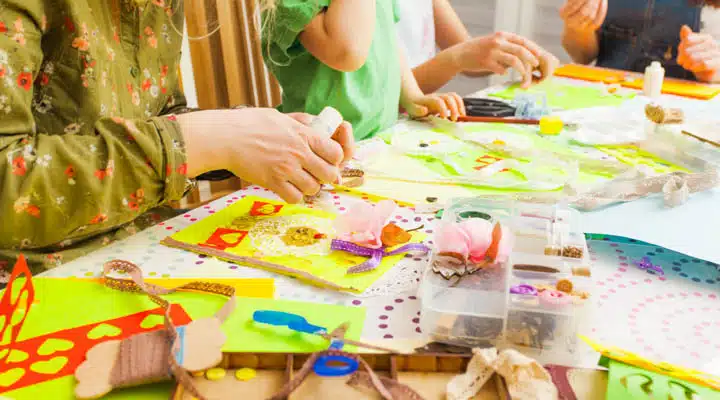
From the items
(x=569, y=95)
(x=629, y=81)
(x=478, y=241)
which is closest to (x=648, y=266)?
(x=478, y=241)

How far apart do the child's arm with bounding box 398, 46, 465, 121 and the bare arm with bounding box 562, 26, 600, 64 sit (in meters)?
0.57

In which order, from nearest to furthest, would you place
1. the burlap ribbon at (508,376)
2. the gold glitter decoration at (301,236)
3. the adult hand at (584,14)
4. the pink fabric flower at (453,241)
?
the burlap ribbon at (508,376)
the pink fabric flower at (453,241)
the gold glitter decoration at (301,236)
the adult hand at (584,14)

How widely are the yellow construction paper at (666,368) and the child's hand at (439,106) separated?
2.17 ft

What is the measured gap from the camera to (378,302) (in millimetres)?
566

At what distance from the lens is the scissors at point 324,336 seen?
444 millimetres

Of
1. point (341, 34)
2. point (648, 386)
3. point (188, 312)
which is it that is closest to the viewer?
point (648, 386)

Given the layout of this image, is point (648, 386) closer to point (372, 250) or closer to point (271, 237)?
point (372, 250)

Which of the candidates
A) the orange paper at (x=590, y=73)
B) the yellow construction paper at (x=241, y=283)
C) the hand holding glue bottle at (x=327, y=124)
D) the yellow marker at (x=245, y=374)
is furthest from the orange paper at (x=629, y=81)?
the yellow marker at (x=245, y=374)

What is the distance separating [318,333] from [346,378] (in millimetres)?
68

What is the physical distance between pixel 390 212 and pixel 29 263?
15.9 inches

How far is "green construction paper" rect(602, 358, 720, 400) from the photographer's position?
43cm

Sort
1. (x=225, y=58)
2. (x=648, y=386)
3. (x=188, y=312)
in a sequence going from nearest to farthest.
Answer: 1. (x=648, y=386)
2. (x=188, y=312)
3. (x=225, y=58)

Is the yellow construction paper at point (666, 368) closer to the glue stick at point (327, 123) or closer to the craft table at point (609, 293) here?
the craft table at point (609, 293)

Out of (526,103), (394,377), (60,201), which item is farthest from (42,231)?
(526,103)
